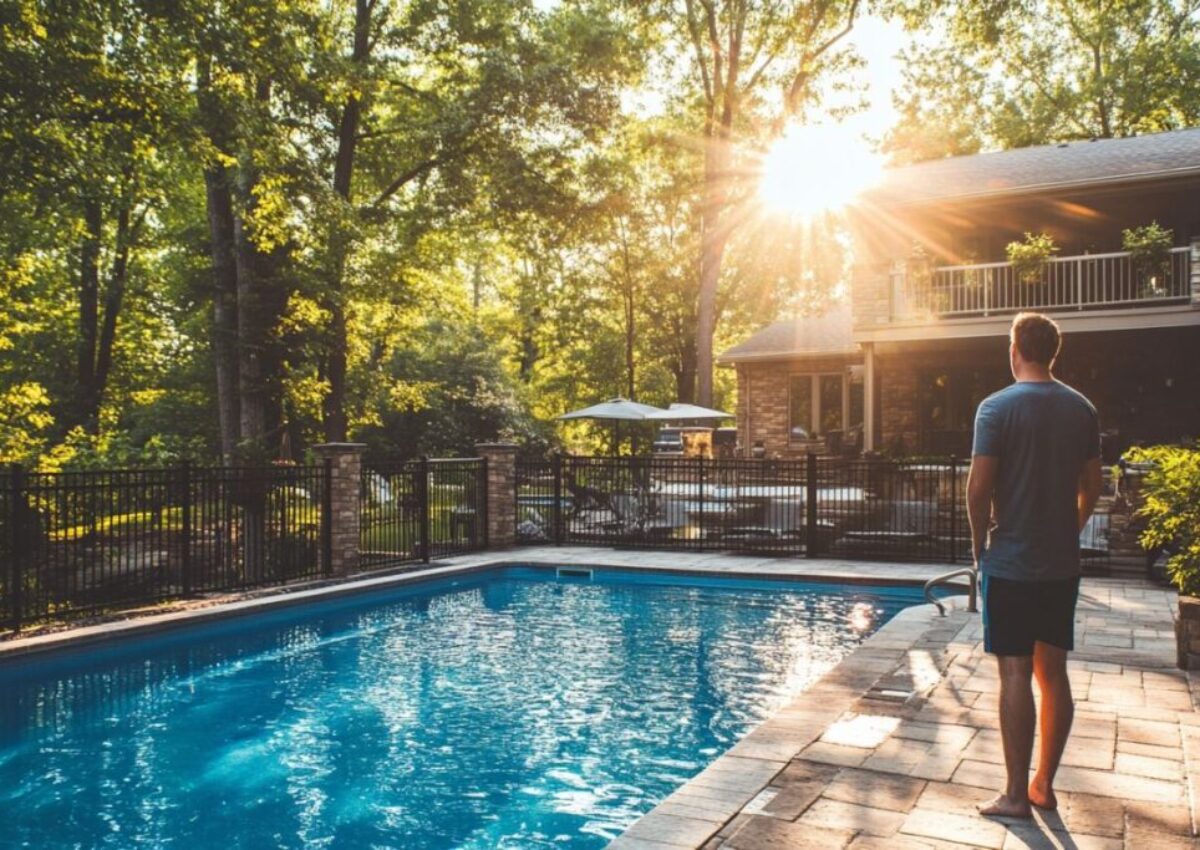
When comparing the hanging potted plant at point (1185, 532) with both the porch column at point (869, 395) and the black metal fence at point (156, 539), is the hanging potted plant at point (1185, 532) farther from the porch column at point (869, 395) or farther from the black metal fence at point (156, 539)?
the porch column at point (869, 395)

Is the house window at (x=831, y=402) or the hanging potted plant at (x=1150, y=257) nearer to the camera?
the hanging potted plant at (x=1150, y=257)

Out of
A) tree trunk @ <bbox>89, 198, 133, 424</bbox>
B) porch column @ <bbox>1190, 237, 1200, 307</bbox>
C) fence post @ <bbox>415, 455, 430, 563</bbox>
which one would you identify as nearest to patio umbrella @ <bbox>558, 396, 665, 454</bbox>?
fence post @ <bbox>415, 455, 430, 563</bbox>

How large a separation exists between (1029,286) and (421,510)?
41.9 feet

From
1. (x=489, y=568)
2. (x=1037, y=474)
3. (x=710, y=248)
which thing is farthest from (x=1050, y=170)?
(x=1037, y=474)

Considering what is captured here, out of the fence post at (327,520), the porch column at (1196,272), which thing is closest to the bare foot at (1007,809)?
the fence post at (327,520)

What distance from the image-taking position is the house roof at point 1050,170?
16.4 m

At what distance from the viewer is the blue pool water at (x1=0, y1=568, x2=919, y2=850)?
15.6 feet

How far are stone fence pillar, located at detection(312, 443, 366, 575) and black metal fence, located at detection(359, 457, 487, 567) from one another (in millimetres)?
480

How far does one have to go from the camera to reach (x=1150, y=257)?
16344 mm

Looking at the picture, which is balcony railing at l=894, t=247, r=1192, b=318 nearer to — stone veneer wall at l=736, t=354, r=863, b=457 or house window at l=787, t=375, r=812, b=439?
stone veneer wall at l=736, t=354, r=863, b=457

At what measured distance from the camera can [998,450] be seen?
3498 mm

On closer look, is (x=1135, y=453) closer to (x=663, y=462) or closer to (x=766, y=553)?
(x=766, y=553)

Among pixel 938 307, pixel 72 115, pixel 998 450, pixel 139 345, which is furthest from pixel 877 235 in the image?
pixel 139 345

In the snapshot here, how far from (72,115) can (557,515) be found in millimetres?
8875
